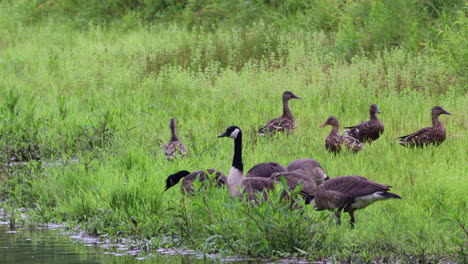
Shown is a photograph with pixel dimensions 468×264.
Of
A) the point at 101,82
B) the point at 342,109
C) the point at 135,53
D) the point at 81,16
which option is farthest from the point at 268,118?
the point at 81,16

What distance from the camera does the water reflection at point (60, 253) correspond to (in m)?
8.00

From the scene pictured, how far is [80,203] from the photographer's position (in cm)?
992

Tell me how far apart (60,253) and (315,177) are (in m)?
3.37

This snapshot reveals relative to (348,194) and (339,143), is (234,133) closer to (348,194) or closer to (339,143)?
(348,194)

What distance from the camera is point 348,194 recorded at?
27.7ft

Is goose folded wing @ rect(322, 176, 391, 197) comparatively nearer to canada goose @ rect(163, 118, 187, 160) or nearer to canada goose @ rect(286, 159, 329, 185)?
canada goose @ rect(286, 159, 329, 185)

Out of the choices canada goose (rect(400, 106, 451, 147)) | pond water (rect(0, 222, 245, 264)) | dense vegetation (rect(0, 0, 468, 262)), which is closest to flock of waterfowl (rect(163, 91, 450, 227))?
canada goose (rect(400, 106, 451, 147))

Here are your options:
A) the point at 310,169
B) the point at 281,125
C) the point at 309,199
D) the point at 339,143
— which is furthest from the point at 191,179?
the point at 281,125

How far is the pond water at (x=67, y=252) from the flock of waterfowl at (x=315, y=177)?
928 mm

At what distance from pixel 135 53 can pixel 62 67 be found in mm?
1904

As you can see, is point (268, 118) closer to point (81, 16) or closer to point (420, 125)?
point (420, 125)

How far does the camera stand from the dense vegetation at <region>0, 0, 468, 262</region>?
8.27 m

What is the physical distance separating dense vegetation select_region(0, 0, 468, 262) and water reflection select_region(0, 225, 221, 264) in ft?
1.27

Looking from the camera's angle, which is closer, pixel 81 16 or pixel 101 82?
pixel 101 82
